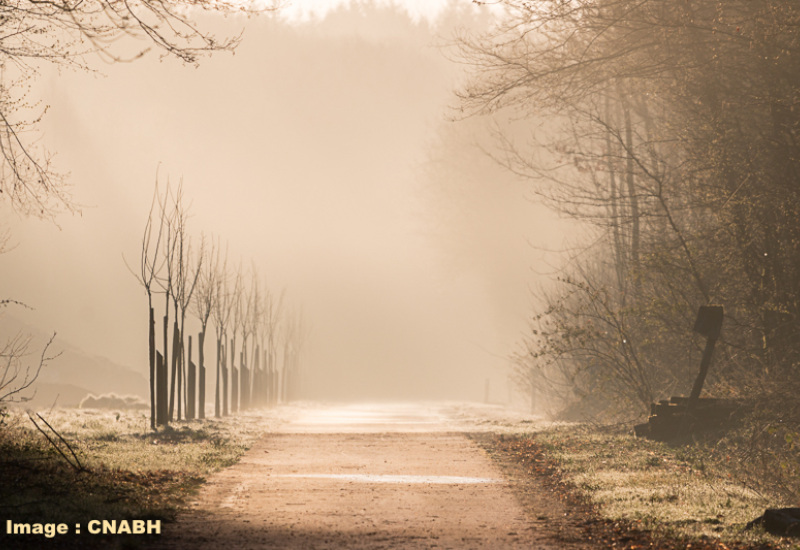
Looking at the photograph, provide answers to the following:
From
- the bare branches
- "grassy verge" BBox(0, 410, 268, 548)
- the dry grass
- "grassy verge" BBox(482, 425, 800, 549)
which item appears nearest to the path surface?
"grassy verge" BBox(0, 410, 268, 548)

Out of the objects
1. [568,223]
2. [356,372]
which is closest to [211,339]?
[356,372]

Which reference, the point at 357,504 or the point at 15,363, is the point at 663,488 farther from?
the point at 15,363

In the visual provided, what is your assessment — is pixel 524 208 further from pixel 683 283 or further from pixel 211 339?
pixel 211 339

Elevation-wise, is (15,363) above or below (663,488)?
above

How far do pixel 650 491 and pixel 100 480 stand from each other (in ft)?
22.7

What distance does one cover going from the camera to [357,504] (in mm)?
11172

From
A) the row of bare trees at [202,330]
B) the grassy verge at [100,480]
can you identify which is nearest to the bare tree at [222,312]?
the row of bare trees at [202,330]

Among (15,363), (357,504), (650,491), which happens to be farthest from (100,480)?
→ (650,491)

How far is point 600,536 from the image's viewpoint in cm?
962

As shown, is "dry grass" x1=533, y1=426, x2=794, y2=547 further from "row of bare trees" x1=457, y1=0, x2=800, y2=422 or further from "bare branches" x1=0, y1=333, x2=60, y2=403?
"bare branches" x1=0, y1=333, x2=60, y2=403

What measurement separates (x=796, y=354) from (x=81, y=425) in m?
15.9

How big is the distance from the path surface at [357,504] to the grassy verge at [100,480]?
43 cm

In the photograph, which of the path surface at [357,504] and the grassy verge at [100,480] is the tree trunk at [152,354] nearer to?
the grassy verge at [100,480]

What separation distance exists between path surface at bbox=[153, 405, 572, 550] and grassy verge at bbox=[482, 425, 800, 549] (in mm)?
889
